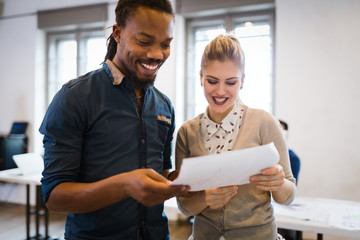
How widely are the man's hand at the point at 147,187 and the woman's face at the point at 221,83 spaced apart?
484 millimetres

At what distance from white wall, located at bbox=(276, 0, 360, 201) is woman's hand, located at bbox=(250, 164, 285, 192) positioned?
2707 millimetres

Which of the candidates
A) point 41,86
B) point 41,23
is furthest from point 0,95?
point 41,23

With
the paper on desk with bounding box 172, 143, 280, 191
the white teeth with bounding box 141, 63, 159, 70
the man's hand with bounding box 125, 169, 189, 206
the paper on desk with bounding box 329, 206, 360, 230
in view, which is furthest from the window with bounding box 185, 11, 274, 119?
the man's hand with bounding box 125, 169, 189, 206

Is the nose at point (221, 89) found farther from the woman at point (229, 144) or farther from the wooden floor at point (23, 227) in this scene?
the wooden floor at point (23, 227)

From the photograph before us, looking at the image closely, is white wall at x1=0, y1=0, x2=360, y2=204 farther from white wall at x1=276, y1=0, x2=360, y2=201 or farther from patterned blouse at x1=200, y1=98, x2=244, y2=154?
patterned blouse at x1=200, y1=98, x2=244, y2=154

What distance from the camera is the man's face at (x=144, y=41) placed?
97cm

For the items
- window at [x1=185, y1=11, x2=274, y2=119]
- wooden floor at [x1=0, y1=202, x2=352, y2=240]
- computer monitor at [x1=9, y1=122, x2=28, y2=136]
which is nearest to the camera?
wooden floor at [x1=0, y1=202, x2=352, y2=240]

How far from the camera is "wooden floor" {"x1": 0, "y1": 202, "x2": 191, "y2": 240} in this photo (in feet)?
12.0

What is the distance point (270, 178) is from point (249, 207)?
8.5 inches

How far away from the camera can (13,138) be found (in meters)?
4.70

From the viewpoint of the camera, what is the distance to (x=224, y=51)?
3.90 ft

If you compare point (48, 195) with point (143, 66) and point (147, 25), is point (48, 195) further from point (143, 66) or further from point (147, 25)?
point (147, 25)

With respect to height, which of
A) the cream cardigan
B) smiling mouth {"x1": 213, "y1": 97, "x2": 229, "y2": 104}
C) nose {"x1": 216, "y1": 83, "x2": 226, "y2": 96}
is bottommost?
the cream cardigan

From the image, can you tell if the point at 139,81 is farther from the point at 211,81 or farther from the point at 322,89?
the point at 322,89
